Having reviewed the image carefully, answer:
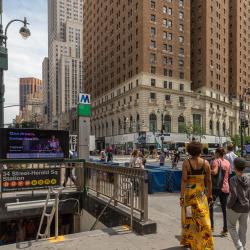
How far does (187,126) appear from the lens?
7044cm

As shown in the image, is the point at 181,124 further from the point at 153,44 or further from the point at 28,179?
the point at 28,179

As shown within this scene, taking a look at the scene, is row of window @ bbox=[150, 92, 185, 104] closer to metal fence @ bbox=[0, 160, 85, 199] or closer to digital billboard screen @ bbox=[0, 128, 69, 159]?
digital billboard screen @ bbox=[0, 128, 69, 159]

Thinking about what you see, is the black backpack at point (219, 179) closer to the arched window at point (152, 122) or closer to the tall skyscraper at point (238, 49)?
the arched window at point (152, 122)

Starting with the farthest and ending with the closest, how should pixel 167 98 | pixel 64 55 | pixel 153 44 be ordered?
pixel 64 55
pixel 167 98
pixel 153 44

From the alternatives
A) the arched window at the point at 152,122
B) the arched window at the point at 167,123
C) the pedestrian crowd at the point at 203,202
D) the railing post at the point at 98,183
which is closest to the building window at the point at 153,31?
the arched window at the point at 152,122

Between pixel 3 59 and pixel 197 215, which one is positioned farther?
pixel 3 59

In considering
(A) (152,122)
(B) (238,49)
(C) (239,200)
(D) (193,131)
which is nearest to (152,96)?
(A) (152,122)

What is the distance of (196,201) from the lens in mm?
5426

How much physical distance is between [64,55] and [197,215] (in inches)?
6269

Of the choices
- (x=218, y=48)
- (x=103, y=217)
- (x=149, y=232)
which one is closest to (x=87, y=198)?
(x=103, y=217)

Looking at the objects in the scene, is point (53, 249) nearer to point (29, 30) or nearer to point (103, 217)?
point (103, 217)

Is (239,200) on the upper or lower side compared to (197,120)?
lower

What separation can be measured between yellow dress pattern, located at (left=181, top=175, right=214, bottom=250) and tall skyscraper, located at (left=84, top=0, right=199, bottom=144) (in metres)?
60.5

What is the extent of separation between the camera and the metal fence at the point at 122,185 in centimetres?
693
